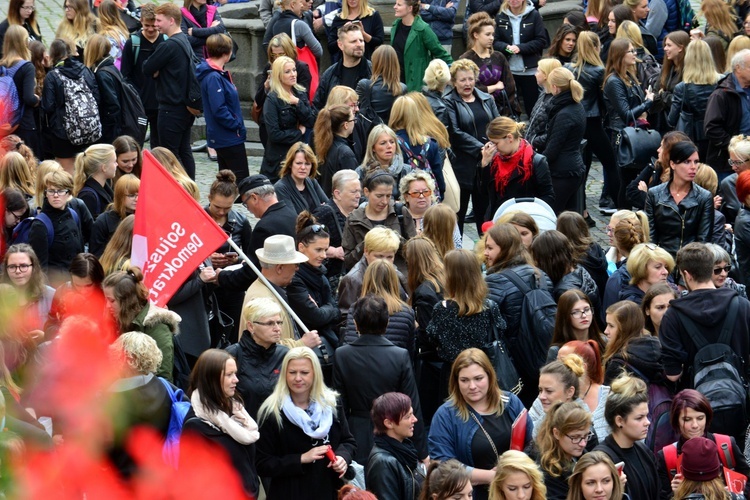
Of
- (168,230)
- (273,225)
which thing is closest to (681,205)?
(273,225)

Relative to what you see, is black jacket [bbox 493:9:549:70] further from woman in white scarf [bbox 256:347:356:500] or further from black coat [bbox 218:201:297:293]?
woman in white scarf [bbox 256:347:356:500]

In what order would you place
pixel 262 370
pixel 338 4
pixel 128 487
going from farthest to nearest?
pixel 338 4, pixel 262 370, pixel 128 487

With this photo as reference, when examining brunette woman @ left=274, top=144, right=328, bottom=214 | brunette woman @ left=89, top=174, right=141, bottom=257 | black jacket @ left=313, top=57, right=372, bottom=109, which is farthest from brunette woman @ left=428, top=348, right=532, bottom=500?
black jacket @ left=313, top=57, right=372, bottom=109

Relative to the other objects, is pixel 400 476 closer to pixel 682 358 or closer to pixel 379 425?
pixel 379 425

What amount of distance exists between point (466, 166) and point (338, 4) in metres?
3.93

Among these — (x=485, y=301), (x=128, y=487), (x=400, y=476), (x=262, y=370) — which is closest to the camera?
(x=128, y=487)

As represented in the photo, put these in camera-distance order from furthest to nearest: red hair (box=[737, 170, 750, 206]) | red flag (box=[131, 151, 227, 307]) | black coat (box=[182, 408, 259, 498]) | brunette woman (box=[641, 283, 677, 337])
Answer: red hair (box=[737, 170, 750, 206]) < brunette woman (box=[641, 283, 677, 337]) < red flag (box=[131, 151, 227, 307]) < black coat (box=[182, 408, 259, 498])

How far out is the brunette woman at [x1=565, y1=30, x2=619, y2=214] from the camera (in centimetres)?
1155

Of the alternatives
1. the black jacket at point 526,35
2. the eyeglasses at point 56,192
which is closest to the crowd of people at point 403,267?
the eyeglasses at point 56,192

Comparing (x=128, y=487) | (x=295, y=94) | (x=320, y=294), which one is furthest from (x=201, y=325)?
(x=128, y=487)

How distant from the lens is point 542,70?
35.5ft

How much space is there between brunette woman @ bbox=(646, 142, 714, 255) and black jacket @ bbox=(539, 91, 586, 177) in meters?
1.97

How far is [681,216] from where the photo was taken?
8516mm

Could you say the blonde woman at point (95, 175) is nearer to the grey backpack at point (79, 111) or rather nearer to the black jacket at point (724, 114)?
the grey backpack at point (79, 111)
